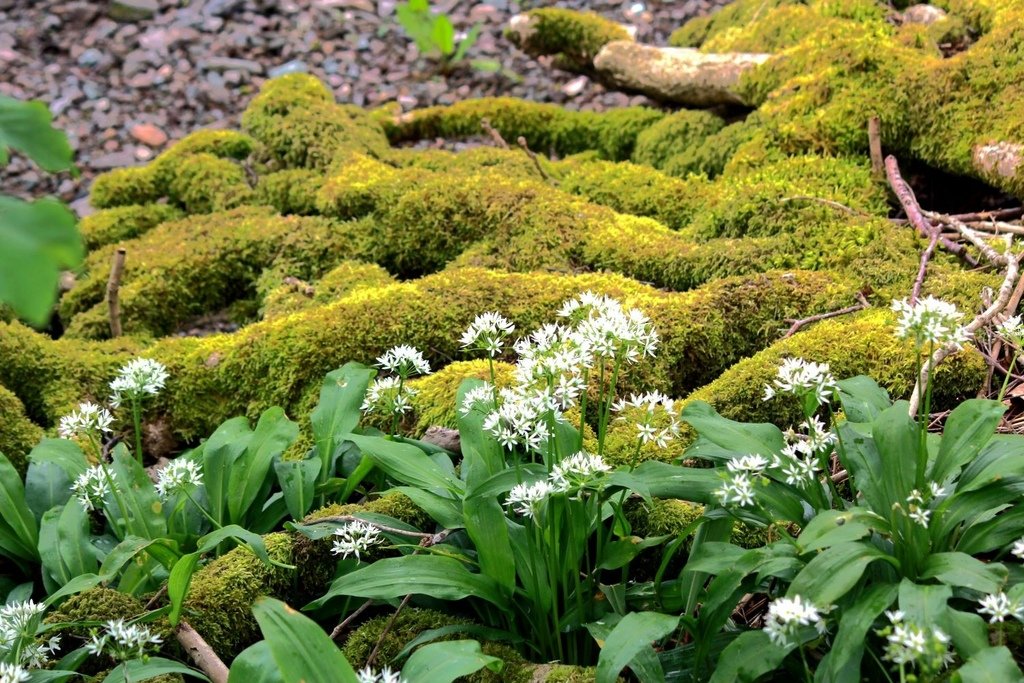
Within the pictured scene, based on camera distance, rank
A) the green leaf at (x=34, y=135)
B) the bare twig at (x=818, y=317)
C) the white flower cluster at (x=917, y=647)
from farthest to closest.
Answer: the bare twig at (x=818, y=317)
the white flower cluster at (x=917, y=647)
the green leaf at (x=34, y=135)

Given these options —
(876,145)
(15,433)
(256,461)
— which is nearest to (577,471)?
(256,461)

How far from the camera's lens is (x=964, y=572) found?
1771 millimetres

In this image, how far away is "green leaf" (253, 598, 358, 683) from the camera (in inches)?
67.5

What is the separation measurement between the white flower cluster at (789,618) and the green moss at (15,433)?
8.86 feet

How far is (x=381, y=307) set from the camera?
141 inches

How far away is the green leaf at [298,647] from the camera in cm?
171

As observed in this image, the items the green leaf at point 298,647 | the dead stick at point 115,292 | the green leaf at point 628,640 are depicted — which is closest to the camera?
the green leaf at point 298,647

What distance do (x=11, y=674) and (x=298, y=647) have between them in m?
0.69

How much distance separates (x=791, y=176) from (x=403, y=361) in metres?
2.37

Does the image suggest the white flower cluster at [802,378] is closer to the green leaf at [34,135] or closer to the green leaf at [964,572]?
the green leaf at [964,572]

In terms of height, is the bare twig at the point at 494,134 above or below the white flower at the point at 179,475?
below

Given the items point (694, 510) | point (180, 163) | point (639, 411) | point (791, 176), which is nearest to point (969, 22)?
point (791, 176)

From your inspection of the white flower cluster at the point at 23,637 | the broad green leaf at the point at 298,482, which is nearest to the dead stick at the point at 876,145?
the broad green leaf at the point at 298,482

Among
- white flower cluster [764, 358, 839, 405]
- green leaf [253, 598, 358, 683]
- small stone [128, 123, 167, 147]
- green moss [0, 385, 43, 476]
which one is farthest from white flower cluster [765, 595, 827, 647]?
small stone [128, 123, 167, 147]
